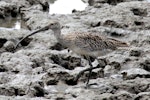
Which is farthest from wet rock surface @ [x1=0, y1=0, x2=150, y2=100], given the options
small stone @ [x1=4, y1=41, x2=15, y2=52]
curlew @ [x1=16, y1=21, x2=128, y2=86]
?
curlew @ [x1=16, y1=21, x2=128, y2=86]

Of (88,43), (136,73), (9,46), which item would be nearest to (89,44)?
(88,43)

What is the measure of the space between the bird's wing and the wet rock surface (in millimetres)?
443

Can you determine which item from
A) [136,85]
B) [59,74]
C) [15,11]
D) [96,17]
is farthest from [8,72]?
[15,11]

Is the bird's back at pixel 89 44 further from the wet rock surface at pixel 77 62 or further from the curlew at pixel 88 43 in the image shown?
the wet rock surface at pixel 77 62

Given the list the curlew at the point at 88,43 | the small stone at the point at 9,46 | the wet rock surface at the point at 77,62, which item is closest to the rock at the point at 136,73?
the wet rock surface at the point at 77,62

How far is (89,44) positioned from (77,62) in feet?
5.69

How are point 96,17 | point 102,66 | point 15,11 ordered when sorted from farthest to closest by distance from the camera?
point 15,11
point 96,17
point 102,66

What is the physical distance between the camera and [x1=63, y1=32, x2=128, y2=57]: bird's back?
10867mm

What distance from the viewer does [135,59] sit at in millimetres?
12281

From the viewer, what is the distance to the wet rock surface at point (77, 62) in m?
10.2

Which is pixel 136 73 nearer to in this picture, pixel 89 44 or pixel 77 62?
pixel 89 44

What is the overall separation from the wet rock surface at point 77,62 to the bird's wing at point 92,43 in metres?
0.44

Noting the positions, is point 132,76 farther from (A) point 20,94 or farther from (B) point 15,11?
(B) point 15,11

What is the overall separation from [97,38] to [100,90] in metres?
1.12
